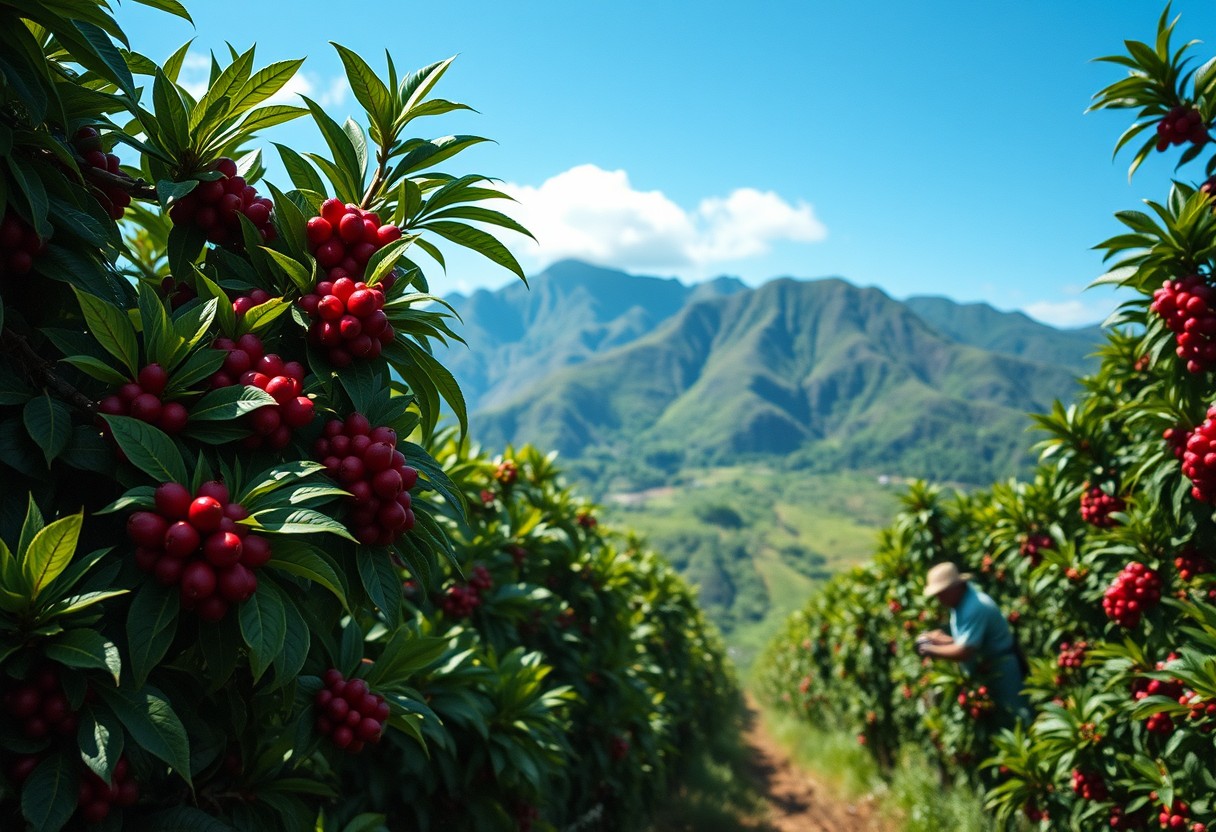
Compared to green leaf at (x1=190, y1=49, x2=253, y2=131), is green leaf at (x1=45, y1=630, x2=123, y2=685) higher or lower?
green leaf at (x1=190, y1=49, x2=253, y2=131)

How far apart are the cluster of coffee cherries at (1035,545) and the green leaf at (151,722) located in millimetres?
5594

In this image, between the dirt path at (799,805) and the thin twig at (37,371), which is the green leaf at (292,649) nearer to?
the thin twig at (37,371)

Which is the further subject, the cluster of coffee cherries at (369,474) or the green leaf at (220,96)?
the green leaf at (220,96)

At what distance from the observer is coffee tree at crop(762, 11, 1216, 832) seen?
9.31 feet

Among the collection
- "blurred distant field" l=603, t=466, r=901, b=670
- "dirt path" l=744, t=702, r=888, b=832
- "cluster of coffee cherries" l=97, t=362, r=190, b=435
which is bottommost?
"blurred distant field" l=603, t=466, r=901, b=670

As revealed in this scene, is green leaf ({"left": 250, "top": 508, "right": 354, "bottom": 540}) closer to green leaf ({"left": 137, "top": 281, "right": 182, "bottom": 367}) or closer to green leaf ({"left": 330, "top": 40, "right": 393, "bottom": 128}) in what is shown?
green leaf ({"left": 137, "top": 281, "right": 182, "bottom": 367})

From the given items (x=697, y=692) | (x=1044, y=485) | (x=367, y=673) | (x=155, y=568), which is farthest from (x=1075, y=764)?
(x=697, y=692)

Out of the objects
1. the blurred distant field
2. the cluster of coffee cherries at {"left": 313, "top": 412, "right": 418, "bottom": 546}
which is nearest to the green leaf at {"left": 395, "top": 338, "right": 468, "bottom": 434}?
the cluster of coffee cherries at {"left": 313, "top": 412, "right": 418, "bottom": 546}

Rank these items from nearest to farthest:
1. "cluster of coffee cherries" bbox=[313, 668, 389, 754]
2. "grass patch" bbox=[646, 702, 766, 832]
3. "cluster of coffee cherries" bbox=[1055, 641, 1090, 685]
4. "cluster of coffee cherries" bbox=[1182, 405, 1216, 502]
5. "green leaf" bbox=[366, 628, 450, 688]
→ "cluster of coffee cherries" bbox=[313, 668, 389, 754] → "green leaf" bbox=[366, 628, 450, 688] → "cluster of coffee cherries" bbox=[1182, 405, 1216, 502] → "cluster of coffee cherries" bbox=[1055, 641, 1090, 685] → "grass patch" bbox=[646, 702, 766, 832]

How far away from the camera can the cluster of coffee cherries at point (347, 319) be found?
58.7 inches

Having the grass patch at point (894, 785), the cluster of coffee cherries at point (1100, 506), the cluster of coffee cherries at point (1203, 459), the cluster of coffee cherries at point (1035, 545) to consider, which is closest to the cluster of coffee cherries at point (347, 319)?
the cluster of coffee cherries at point (1203, 459)

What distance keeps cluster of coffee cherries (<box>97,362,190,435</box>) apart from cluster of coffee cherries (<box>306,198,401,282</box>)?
433 millimetres

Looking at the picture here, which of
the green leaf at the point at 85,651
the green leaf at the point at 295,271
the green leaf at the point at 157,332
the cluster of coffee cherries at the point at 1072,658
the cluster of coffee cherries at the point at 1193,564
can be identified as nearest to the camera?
the green leaf at the point at 85,651

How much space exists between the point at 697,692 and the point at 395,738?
10.1 m
